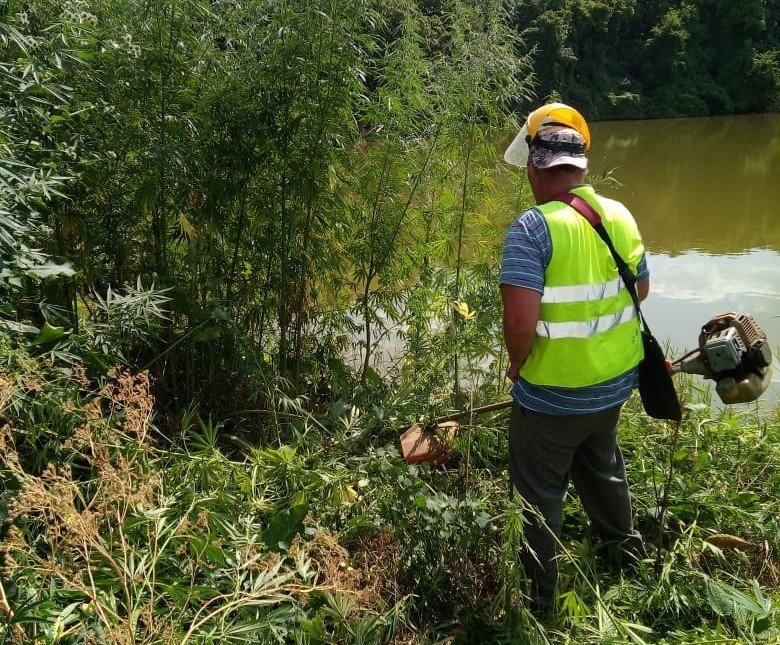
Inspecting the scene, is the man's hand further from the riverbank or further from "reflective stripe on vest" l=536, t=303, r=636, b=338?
the riverbank

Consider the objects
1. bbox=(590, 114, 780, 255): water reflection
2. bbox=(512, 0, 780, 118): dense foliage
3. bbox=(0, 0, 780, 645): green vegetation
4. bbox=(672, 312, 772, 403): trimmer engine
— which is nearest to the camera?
bbox=(0, 0, 780, 645): green vegetation

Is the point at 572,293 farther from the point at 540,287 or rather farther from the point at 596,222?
the point at 596,222

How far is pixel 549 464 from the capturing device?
214cm

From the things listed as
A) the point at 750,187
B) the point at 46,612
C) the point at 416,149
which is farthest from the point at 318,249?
the point at 750,187

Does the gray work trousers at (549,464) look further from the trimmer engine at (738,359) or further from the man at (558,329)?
the trimmer engine at (738,359)

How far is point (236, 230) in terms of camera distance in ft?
11.0

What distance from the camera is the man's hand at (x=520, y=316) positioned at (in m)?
1.94

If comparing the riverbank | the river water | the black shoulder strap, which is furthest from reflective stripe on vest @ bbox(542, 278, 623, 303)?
the river water

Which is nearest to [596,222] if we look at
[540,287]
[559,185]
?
[559,185]

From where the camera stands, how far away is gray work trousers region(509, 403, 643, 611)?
2109 millimetres

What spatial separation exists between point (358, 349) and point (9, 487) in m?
2.47

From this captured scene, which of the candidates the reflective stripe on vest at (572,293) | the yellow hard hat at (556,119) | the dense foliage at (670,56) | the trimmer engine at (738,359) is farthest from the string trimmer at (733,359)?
the dense foliage at (670,56)

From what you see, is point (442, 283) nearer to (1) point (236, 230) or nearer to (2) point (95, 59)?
(1) point (236, 230)

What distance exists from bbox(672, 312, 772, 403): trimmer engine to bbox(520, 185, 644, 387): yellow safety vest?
333 millimetres
